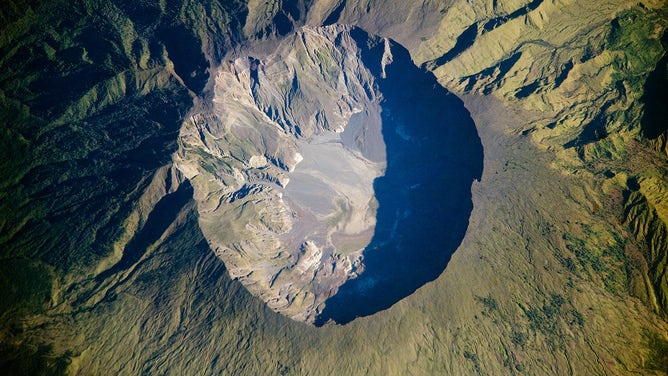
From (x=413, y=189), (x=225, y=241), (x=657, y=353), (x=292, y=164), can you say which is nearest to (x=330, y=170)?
(x=292, y=164)

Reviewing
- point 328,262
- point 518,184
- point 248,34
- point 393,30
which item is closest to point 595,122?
point 518,184

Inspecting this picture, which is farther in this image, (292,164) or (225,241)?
(292,164)

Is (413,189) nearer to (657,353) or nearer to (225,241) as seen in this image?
(225,241)

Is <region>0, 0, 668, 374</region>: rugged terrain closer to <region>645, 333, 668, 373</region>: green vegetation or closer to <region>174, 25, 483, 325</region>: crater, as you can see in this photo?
<region>645, 333, 668, 373</region>: green vegetation

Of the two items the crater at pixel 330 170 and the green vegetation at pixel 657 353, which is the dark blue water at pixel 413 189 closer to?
the crater at pixel 330 170

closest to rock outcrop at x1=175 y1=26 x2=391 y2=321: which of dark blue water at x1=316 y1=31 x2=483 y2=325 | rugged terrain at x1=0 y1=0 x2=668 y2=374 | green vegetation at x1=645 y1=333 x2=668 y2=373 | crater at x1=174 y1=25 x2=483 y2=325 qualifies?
Answer: crater at x1=174 y1=25 x2=483 y2=325
